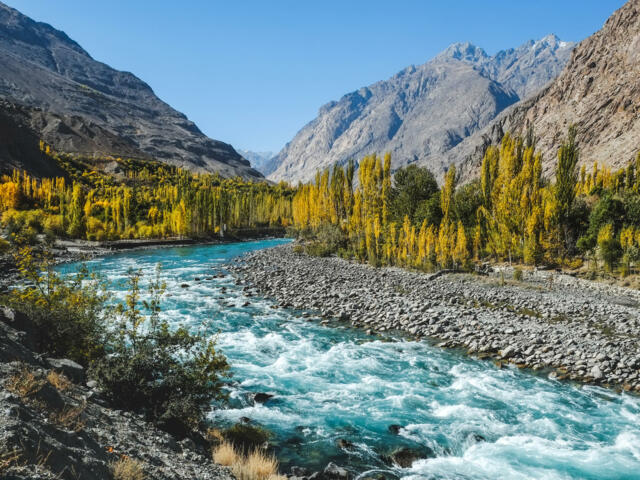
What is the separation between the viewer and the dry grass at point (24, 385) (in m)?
6.81

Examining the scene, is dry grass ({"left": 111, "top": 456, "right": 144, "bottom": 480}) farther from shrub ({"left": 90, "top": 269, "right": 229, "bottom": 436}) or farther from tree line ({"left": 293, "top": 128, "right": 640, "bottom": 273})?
tree line ({"left": 293, "top": 128, "right": 640, "bottom": 273})

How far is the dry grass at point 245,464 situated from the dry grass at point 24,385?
3.88 metres

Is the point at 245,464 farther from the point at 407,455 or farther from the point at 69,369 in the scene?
the point at 69,369

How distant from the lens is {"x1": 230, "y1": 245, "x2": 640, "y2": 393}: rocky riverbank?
16.2m

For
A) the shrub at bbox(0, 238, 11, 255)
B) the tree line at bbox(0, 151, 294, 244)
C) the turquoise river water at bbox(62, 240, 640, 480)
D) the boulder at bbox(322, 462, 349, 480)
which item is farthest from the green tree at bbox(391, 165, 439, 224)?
the tree line at bbox(0, 151, 294, 244)

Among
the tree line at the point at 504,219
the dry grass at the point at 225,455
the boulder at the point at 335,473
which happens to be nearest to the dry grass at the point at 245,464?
the dry grass at the point at 225,455

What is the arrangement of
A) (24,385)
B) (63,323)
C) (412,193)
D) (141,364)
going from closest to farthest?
(24,385) → (141,364) → (63,323) → (412,193)

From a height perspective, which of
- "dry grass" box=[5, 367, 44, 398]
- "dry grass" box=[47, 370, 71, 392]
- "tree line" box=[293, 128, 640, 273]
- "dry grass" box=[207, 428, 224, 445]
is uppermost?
"tree line" box=[293, 128, 640, 273]

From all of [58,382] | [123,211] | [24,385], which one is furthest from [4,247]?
[123,211]

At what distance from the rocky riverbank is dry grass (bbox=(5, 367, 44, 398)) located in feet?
53.6

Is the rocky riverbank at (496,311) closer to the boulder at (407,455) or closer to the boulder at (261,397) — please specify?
the boulder at (407,455)

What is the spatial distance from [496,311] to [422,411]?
13.8 m

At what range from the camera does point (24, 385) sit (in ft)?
22.9

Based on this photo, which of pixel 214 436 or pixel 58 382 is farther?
pixel 214 436
